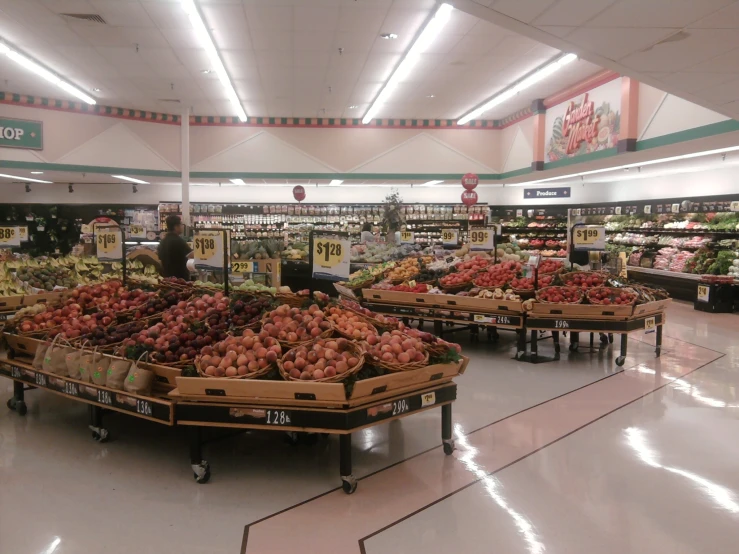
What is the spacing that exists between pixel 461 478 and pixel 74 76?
37.0 ft

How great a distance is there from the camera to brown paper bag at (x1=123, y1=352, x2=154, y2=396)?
360 cm

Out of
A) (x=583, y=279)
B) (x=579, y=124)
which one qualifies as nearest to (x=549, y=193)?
(x=579, y=124)

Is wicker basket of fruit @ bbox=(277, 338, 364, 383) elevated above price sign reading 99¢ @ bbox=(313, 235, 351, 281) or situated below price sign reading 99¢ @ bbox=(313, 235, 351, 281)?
below

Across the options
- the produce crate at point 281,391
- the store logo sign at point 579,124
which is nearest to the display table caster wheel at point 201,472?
the produce crate at point 281,391

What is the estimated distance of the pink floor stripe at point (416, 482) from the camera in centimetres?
285

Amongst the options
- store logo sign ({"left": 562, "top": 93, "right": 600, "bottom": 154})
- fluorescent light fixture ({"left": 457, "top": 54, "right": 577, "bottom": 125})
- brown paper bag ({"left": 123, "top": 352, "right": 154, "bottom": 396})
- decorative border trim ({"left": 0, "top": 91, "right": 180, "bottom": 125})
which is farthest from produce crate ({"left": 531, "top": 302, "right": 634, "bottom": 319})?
decorative border trim ({"left": 0, "top": 91, "right": 180, "bottom": 125})

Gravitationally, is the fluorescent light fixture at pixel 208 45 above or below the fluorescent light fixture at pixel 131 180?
above

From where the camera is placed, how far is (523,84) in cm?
1127

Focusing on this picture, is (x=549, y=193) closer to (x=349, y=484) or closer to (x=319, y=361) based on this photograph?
(x=319, y=361)

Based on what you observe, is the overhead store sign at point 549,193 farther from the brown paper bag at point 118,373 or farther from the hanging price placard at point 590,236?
the brown paper bag at point 118,373

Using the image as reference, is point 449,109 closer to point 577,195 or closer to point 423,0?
point 577,195

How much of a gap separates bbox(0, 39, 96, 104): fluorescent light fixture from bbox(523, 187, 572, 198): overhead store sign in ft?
40.7

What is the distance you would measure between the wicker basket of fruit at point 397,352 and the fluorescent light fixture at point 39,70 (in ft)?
28.6

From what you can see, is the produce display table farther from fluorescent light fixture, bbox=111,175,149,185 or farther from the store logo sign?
fluorescent light fixture, bbox=111,175,149,185
